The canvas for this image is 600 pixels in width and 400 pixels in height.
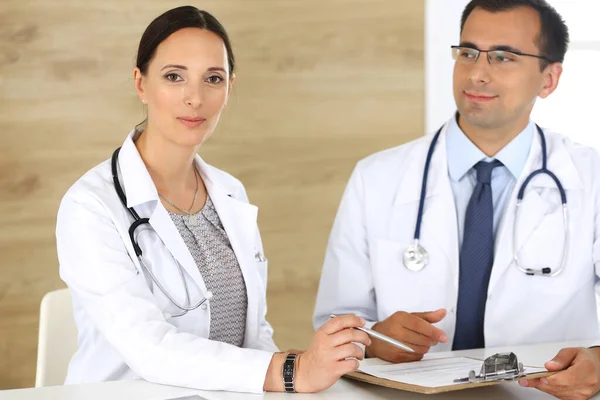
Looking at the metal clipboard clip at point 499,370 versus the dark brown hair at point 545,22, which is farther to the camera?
the dark brown hair at point 545,22

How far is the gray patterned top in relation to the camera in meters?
1.89

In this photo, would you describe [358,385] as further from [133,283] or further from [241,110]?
[241,110]

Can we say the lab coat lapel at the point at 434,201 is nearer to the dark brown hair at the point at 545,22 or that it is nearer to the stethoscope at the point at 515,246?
the stethoscope at the point at 515,246

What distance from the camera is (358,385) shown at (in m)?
1.61

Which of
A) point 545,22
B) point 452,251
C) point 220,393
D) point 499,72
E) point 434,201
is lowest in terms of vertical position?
point 220,393

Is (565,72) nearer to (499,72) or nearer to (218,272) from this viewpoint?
(499,72)

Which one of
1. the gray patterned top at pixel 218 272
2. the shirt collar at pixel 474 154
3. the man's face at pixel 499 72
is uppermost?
the man's face at pixel 499 72

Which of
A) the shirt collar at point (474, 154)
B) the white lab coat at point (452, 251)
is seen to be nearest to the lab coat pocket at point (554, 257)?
the white lab coat at point (452, 251)

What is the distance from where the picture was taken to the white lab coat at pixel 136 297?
157cm

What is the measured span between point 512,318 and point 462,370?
58 centimetres

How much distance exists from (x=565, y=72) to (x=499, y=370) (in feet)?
6.61

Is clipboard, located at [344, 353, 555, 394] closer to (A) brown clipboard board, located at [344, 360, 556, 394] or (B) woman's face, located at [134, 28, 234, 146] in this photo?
(A) brown clipboard board, located at [344, 360, 556, 394]

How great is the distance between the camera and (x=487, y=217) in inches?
85.3

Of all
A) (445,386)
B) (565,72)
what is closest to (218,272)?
(445,386)
